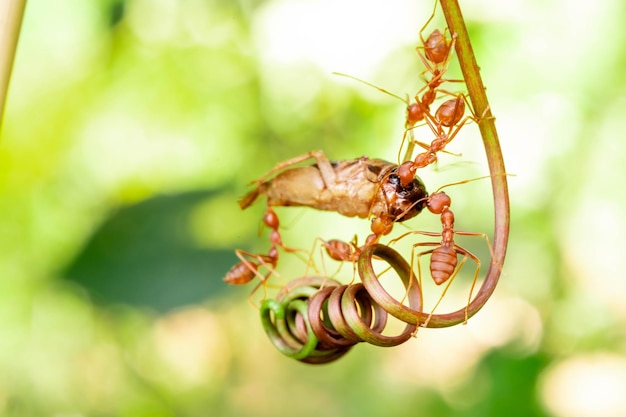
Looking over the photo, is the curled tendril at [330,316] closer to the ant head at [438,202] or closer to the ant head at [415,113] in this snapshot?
the ant head at [438,202]

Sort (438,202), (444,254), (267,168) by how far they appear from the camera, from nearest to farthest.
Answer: (444,254) → (438,202) → (267,168)

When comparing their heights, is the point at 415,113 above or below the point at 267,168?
below

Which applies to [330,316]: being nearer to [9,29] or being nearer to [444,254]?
[444,254]

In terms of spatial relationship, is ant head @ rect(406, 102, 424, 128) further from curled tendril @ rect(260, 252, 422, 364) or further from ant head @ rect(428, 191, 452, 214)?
curled tendril @ rect(260, 252, 422, 364)

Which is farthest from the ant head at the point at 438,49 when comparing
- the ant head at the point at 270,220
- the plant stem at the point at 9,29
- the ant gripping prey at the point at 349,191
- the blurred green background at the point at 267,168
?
the blurred green background at the point at 267,168

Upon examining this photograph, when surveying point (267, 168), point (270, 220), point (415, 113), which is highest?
point (267, 168)

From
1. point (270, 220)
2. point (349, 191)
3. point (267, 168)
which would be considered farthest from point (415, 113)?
point (267, 168)

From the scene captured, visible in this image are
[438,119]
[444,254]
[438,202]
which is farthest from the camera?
[438,119]
